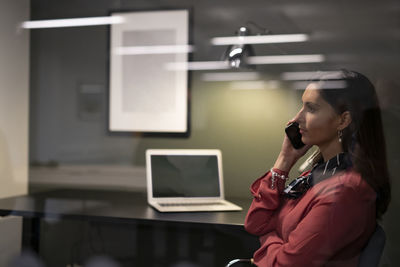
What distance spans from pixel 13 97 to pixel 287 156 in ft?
3.53

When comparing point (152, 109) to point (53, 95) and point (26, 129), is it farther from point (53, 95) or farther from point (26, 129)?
point (26, 129)

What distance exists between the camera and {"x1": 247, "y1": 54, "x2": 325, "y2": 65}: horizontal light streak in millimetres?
1336

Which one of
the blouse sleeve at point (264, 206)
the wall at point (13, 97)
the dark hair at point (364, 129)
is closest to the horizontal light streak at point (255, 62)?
the dark hair at point (364, 129)

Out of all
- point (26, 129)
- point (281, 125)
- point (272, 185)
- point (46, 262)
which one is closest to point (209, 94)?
point (281, 125)

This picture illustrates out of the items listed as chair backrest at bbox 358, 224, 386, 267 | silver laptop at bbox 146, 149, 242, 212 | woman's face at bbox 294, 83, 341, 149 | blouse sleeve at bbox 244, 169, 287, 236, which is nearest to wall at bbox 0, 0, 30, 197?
silver laptop at bbox 146, 149, 242, 212

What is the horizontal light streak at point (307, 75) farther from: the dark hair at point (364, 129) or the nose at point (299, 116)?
the nose at point (299, 116)

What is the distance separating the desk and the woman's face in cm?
34

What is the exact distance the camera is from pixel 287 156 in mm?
1340

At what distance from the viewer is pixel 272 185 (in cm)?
132

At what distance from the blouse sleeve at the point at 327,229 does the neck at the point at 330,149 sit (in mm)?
107

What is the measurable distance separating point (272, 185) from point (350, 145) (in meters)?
0.25

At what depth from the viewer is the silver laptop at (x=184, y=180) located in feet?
5.62

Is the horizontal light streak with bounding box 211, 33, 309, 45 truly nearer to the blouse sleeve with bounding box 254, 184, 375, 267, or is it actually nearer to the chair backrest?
the blouse sleeve with bounding box 254, 184, 375, 267

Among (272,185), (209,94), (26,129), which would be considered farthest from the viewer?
(26,129)
